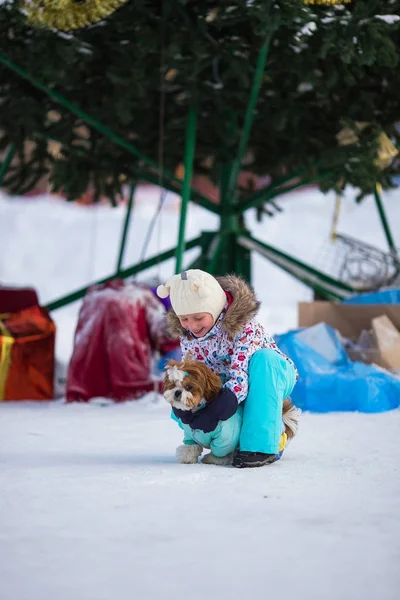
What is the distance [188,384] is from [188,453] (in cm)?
31

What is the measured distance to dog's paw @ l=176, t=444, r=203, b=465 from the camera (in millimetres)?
2811

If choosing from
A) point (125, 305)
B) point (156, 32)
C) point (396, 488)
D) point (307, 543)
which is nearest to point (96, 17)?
point (156, 32)

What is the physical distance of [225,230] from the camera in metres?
7.15

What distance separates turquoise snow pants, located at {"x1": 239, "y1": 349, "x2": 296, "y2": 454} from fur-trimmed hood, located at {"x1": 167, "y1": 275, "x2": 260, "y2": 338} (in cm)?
11

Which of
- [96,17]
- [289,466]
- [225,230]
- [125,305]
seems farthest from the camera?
[225,230]

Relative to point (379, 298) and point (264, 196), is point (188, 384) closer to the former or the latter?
point (379, 298)

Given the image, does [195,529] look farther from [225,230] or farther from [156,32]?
[225,230]

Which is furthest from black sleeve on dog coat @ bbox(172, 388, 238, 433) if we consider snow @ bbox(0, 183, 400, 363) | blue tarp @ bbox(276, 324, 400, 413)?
snow @ bbox(0, 183, 400, 363)

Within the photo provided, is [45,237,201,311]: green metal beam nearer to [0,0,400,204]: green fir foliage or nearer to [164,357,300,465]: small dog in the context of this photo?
[0,0,400,204]: green fir foliage

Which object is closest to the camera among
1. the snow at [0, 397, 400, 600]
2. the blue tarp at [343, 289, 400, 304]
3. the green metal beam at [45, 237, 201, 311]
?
the snow at [0, 397, 400, 600]

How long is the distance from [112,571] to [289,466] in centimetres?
124

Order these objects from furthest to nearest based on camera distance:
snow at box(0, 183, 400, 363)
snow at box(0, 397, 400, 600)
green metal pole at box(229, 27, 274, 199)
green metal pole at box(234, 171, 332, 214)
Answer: snow at box(0, 183, 400, 363), green metal pole at box(234, 171, 332, 214), green metal pole at box(229, 27, 274, 199), snow at box(0, 397, 400, 600)

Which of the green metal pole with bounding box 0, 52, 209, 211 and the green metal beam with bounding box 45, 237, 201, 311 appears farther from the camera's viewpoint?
the green metal beam with bounding box 45, 237, 201, 311

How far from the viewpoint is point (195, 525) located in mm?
1900
